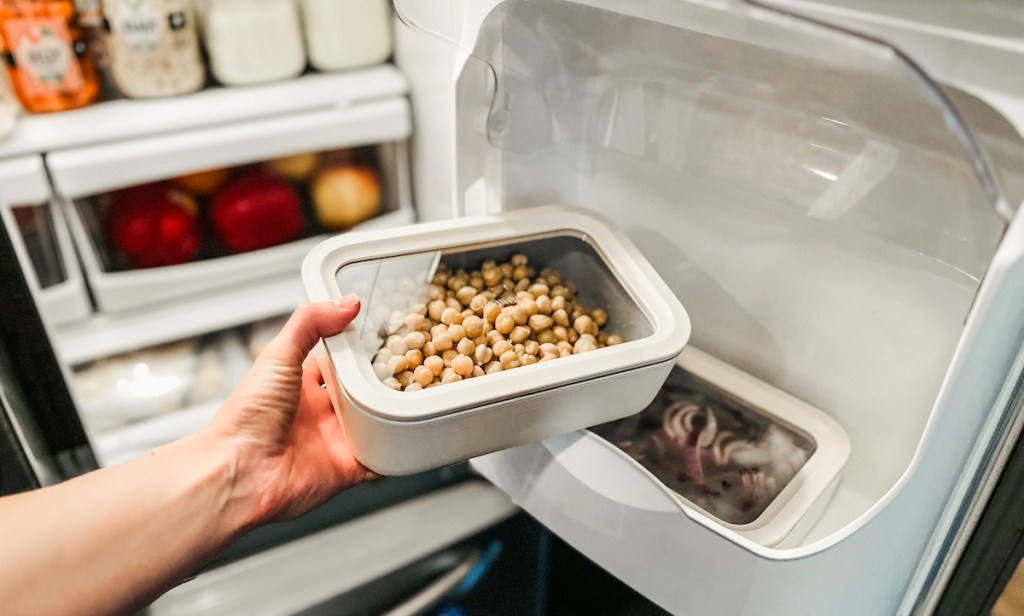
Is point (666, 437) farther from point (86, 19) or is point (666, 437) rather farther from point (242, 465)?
point (86, 19)

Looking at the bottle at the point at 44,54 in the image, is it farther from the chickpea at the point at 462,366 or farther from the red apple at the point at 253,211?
the chickpea at the point at 462,366

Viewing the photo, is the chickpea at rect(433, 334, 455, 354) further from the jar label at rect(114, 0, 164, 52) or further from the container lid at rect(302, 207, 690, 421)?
the jar label at rect(114, 0, 164, 52)

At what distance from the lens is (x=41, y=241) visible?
970 mm

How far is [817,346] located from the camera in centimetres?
58

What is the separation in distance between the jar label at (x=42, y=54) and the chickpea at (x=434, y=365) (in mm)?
799

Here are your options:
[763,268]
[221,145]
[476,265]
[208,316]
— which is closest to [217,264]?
[208,316]

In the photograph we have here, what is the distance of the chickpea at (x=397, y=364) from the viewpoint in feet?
1.69

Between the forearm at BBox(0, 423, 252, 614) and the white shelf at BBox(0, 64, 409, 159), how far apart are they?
0.55 meters

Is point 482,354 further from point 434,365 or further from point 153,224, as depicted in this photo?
point 153,224

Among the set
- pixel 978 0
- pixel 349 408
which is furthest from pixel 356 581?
pixel 978 0

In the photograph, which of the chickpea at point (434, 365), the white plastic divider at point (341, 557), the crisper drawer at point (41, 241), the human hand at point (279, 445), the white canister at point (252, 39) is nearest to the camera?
the chickpea at point (434, 365)

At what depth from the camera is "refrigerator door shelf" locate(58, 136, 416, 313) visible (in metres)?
1.03

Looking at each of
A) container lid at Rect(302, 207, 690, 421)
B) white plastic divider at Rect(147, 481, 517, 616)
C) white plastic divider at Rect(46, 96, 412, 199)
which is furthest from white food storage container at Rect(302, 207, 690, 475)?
white plastic divider at Rect(46, 96, 412, 199)

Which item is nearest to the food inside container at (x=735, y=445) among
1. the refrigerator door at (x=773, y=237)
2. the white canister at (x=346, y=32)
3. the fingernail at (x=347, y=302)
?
the refrigerator door at (x=773, y=237)
